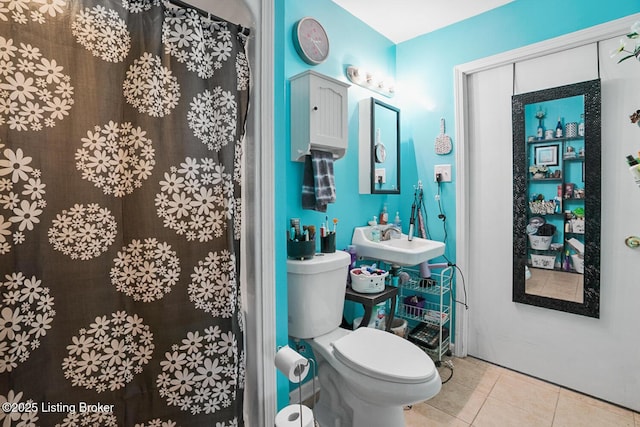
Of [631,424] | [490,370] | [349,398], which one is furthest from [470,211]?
[349,398]

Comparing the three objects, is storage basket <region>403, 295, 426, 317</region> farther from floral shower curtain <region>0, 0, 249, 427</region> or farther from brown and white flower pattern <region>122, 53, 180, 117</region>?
brown and white flower pattern <region>122, 53, 180, 117</region>

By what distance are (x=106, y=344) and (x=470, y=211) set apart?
2.32m

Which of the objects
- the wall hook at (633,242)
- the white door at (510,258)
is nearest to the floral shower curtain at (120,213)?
the white door at (510,258)

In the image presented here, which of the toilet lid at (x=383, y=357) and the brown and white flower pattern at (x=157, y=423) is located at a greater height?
the toilet lid at (x=383, y=357)

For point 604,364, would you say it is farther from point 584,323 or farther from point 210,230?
point 210,230

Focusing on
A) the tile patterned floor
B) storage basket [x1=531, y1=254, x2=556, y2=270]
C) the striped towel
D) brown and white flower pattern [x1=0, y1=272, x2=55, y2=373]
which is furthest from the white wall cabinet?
the tile patterned floor

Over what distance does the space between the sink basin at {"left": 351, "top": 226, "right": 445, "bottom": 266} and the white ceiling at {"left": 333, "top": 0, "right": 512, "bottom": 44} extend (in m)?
1.55

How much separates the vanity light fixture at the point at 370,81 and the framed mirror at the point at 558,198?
3.00ft

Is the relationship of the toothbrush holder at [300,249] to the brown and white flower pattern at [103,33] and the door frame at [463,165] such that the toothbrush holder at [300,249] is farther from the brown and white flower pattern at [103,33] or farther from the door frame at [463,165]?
the door frame at [463,165]

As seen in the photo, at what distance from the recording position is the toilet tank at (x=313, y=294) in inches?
61.6

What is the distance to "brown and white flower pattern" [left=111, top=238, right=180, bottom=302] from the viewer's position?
98 cm

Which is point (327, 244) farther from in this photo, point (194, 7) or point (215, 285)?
point (194, 7)

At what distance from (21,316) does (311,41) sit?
188cm

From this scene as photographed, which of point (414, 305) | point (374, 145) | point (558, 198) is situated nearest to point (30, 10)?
point (374, 145)
